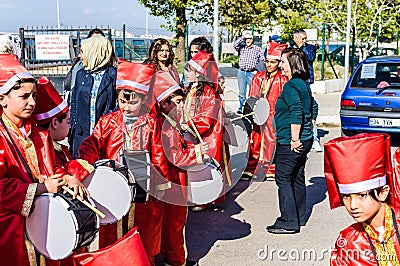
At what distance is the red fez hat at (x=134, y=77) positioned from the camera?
4148 mm

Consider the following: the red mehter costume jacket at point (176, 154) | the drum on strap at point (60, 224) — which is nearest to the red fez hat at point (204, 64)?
the red mehter costume jacket at point (176, 154)

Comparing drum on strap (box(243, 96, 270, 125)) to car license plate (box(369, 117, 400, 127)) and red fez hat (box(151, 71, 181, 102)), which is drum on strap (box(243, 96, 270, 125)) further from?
car license plate (box(369, 117, 400, 127))

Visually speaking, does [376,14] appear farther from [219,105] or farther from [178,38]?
[219,105]

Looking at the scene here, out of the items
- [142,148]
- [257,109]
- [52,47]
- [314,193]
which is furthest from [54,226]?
[52,47]

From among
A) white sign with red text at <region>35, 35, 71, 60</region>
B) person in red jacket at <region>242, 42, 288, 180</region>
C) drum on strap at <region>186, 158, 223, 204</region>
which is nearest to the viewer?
drum on strap at <region>186, 158, 223, 204</region>

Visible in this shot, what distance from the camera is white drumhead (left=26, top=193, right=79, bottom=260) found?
3.13m

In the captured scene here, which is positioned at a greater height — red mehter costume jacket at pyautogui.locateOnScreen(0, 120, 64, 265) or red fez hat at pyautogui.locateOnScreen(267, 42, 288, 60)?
red fez hat at pyautogui.locateOnScreen(267, 42, 288, 60)

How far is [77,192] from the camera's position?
3238 mm

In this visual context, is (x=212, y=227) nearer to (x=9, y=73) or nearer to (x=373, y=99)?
(x=9, y=73)

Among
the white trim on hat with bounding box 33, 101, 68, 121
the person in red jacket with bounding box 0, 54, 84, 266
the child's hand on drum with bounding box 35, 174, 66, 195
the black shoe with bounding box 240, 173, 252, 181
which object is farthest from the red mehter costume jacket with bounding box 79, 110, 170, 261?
the black shoe with bounding box 240, 173, 252, 181

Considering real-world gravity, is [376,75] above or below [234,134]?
above

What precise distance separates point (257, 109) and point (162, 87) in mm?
2586

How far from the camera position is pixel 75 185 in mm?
3260

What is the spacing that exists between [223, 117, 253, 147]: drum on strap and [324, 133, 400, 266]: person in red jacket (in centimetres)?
300
